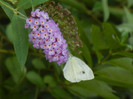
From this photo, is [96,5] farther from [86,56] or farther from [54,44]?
[54,44]

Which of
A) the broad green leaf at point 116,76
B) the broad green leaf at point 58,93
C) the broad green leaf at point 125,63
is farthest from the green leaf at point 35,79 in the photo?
the broad green leaf at point 125,63

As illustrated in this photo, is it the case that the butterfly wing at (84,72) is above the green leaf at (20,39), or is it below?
below

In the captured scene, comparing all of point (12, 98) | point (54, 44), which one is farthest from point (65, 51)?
point (12, 98)

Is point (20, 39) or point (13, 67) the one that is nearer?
point (20, 39)

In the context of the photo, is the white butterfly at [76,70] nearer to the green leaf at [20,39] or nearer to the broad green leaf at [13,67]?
the green leaf at [20,39]

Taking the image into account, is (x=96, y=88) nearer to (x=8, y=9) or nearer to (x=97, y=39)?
(x=97, y=39)

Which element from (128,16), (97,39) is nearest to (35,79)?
(97,39)
